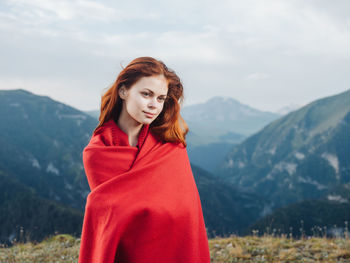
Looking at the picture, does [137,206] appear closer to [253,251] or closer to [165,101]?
[165,101]

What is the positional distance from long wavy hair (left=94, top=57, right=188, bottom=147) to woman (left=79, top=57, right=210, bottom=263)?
11mm

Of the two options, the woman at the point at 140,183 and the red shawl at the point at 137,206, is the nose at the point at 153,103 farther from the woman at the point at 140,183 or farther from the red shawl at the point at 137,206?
the red shawl at the point at 137,206

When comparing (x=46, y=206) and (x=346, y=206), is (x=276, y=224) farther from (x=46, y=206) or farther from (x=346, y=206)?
(x=46, y=206)

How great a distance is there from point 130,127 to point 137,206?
89cm

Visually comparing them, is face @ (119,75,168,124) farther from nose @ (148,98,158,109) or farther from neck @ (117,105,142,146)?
neck @ (117,105,142,146)

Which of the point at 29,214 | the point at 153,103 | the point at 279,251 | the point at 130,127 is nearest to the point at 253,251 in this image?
the point at 279,251

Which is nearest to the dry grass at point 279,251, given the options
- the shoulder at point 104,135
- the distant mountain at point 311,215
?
the shoulder at point 104,135

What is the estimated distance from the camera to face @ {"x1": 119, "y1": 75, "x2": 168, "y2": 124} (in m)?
3.09

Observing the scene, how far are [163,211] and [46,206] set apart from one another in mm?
142725

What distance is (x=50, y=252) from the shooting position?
844cm

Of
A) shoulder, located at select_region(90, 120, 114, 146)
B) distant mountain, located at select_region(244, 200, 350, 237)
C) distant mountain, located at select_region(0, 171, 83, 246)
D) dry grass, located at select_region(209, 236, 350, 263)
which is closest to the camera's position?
shoulder, located at select_region(90, 120, 114, 146)

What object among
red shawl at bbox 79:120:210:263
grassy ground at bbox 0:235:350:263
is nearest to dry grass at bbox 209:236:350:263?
grassy ground at bbox 0:235:350:263

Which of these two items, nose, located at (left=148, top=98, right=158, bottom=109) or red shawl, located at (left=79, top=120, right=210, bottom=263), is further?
nose, located at (left=148, top=98, right=158, bottom=109)

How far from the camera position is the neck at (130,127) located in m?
3.28
